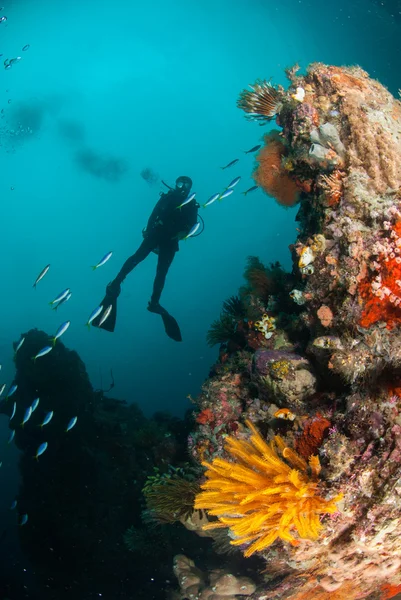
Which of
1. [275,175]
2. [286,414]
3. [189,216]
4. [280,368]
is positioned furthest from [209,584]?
[189,216]

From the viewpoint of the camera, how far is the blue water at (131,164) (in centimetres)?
5747

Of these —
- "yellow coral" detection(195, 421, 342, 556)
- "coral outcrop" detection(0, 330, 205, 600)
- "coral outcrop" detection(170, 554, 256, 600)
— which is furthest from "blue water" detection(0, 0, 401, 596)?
"yellow coral" detection(195, 421, 342, 556)

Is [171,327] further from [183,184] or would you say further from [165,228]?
[183,184]

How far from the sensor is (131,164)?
128875 millimetres

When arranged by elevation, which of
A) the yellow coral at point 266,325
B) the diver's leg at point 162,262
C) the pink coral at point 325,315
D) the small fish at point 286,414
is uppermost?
the diver's leg at point 162,262

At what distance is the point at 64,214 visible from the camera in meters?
119

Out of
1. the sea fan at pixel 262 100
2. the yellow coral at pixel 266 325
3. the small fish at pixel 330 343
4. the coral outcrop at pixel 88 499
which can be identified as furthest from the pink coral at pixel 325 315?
the coral outcrop at pixel 88 499

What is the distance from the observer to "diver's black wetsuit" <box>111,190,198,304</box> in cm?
1113

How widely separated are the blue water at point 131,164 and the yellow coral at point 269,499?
4866 centimetres

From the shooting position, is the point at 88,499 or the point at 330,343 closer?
the point at 330,343

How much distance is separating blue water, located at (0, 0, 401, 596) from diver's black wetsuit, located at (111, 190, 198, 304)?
4107 cm

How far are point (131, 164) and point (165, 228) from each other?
13100cm

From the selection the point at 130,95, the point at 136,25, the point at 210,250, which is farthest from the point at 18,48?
the point at 210,250

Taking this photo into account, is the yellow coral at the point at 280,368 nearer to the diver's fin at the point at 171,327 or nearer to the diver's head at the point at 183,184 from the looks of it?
the diver's fin at the point at 171,327
